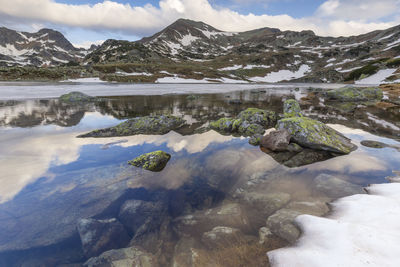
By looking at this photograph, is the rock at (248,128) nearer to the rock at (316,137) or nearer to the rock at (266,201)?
the rock at (316,137)

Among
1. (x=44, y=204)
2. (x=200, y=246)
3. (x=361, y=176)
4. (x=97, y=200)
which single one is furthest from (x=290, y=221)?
(x=44, y=204)

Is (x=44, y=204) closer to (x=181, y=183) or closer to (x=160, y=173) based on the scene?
(x=160, y=173)

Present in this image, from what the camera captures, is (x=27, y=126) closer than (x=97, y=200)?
No

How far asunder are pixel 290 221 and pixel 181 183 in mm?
3886

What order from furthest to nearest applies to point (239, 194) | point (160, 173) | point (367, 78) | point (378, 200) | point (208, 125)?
point (367, 78) < point (208, 125) < point (160, 173) < point (239, 194) < point (378, 200)

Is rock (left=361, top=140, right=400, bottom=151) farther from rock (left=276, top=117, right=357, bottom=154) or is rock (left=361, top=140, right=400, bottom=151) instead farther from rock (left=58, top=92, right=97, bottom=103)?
rock (left=58, top=92, right=97, bottom=103)

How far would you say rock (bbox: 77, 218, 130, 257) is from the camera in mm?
4543

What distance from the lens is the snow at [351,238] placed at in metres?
3.64

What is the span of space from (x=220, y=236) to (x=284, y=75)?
561ft

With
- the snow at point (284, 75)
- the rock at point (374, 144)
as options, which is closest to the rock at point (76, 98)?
the rock at point (374, 144)

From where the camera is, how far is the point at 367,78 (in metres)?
94.1

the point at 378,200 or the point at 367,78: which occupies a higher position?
the point at 367,78

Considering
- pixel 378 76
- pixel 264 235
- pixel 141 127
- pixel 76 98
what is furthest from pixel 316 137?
pixel 378 76

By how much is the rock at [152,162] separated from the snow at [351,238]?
5487mm
